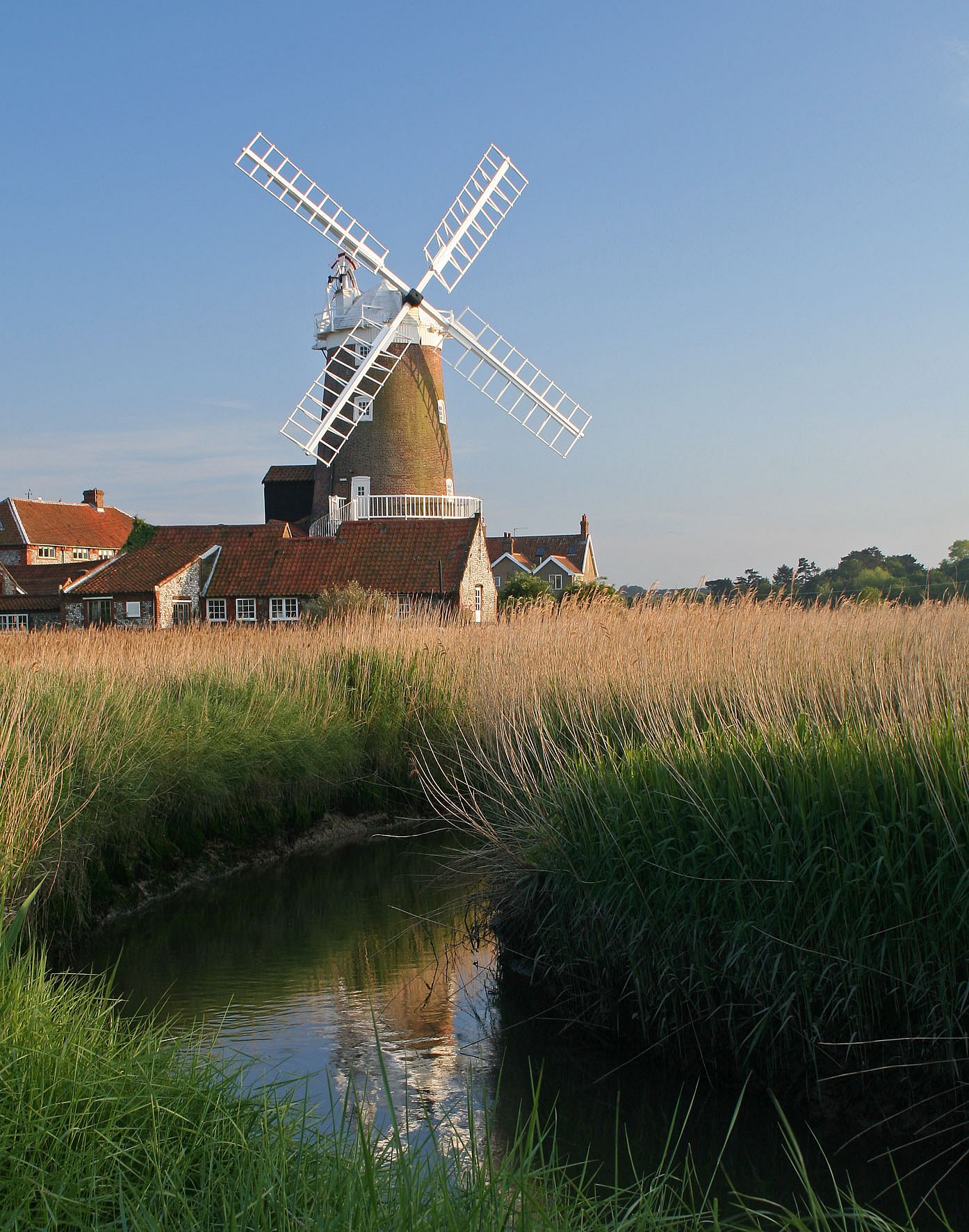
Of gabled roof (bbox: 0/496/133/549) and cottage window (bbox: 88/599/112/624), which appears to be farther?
gabled roof (bbox: 0/496/133/549)

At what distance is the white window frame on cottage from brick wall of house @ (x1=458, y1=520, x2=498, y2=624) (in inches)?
198

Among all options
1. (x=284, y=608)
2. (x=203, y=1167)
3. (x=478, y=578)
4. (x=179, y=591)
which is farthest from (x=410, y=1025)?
(x=179, y=591)

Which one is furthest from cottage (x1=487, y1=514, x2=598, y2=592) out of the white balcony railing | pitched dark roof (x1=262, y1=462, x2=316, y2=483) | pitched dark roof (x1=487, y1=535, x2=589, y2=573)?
the white balcony railing

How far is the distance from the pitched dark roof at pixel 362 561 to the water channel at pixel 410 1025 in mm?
21288

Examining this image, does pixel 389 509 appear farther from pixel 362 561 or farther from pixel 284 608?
pixel 284 608

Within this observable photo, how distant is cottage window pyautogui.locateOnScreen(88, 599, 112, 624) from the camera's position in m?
34.1

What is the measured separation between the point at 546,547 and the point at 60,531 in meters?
27.9

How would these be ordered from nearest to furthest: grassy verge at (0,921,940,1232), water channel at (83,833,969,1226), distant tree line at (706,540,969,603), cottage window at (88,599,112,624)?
grassy verge at (0,921,940,1232)
water channel at (83,833,969,1226)
distant tree line at (706,540,969,603)
cottage window at (88,599,112,624)

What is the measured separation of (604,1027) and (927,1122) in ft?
6.22

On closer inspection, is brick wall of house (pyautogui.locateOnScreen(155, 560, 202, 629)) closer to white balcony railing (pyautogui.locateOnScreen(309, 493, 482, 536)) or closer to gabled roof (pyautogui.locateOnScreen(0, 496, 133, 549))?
white balcony railing (pyautogui.locateOnScreen(309, 493, 482, 536))

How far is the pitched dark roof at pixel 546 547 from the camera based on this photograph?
220ft

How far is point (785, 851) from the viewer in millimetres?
5402

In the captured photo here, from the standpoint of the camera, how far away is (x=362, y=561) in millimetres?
32219

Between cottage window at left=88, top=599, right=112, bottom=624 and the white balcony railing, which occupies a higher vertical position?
the white balcony railing
